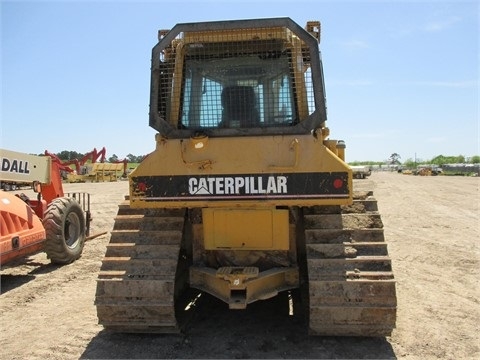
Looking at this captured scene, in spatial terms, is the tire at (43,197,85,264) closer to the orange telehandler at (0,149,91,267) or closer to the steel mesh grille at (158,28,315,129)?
the orange telehandler at (0,149,91,267)

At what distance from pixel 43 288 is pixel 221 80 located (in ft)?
12.9

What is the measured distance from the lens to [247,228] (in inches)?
166

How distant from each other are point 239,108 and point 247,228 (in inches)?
45.6

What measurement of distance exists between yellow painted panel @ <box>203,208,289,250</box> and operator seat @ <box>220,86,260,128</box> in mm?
849

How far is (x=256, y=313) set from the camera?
5.04 meters

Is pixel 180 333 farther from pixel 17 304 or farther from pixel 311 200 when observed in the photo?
pixel 17 304

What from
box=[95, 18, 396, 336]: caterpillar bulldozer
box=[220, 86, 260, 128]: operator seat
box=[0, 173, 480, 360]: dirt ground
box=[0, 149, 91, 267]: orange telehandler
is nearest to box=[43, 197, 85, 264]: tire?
box=[0, 149, 91, 267]: orange telehandler

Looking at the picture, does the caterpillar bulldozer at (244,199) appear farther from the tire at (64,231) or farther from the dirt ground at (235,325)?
the tire at (64,231)

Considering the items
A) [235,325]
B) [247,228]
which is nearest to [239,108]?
[247,228]

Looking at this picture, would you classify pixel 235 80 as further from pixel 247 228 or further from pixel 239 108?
pixel 247 228

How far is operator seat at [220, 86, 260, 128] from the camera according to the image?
14.5 feet

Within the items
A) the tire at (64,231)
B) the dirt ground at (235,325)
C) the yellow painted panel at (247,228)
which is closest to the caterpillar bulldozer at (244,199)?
the yellow painted panel at (247,228)

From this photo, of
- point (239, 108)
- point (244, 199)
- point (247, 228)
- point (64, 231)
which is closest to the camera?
point (244, 199)

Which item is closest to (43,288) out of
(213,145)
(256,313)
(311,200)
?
(256,313)
